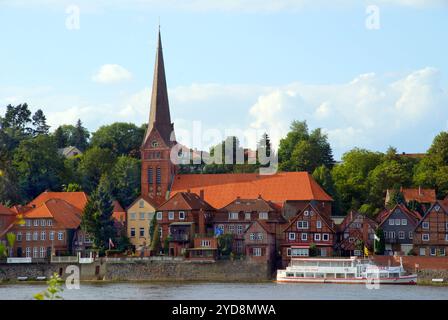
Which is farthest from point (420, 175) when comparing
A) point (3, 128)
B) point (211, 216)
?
point (3, 128)

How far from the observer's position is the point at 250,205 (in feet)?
286

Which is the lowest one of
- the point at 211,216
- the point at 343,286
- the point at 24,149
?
the point at 343,286

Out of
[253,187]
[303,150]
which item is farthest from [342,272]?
[303,150]

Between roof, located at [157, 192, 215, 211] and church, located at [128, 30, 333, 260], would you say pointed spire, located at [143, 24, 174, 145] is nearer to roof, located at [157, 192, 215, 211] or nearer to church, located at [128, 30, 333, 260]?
church, located at [128, 30, 333, 260]

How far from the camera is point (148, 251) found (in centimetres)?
8481

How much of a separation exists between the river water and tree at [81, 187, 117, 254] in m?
9.99

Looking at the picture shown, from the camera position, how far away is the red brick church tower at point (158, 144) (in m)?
95.4

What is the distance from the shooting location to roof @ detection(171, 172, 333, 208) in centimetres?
9019

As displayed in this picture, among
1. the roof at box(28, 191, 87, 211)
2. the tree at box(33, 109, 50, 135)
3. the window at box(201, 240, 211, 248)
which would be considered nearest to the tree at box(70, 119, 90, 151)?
the tree at box(33, 109, 50, 135)

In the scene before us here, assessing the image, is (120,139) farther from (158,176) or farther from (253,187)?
(253,187)

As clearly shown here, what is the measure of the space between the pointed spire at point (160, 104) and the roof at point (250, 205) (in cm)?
1081
